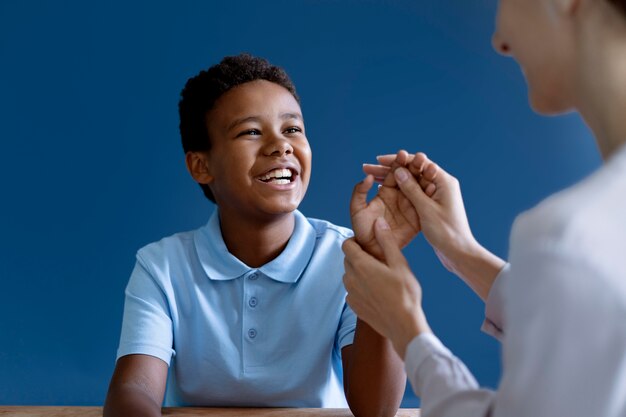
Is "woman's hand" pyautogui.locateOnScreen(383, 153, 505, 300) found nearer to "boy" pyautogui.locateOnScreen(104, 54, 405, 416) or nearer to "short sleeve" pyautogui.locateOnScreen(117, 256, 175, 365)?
"boy" pyautogui.locateOnScreen(104, 54, 405, 416)

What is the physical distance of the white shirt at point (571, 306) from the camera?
0.50 m

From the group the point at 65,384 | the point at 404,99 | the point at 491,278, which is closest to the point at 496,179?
the point at 404,99

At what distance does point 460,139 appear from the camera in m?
2.75

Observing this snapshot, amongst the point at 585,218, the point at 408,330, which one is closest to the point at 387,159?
the point at 408,330

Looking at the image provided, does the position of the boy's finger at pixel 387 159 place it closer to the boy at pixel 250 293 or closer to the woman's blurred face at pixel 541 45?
the boy at pixel 250 293

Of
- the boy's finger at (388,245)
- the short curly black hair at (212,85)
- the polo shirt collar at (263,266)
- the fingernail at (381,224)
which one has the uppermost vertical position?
the short curly black hair at (212,85)

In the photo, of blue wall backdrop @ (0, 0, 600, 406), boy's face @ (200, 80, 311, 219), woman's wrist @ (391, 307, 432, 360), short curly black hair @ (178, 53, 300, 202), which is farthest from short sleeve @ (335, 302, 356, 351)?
blue wall backdrop @ (0, 0, 600, 406)

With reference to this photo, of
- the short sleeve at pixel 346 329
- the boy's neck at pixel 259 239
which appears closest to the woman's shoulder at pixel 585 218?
the short sleeve at pixel 346 329

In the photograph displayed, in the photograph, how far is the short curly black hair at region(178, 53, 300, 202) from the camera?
1572mm

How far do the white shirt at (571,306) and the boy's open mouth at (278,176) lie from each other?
94 cm

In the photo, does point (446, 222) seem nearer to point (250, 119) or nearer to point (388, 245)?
point (388, 245)

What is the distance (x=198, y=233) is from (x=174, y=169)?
1.10m

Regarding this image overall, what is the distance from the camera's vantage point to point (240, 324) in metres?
1.41

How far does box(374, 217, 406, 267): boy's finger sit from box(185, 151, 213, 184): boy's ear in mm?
666
